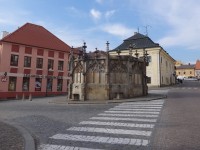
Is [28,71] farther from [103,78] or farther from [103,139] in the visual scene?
[103,139]

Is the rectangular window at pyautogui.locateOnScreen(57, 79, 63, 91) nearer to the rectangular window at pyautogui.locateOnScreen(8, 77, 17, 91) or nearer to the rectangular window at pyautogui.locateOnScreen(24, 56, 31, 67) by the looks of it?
the rectangular window at pyautogui.locateOnScreen(24, 56, 31, 67)

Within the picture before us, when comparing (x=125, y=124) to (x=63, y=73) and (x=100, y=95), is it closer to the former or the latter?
(x=100, y=95)

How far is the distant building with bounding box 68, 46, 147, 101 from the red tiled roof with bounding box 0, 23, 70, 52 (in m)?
16.5

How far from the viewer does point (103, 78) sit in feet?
71.3

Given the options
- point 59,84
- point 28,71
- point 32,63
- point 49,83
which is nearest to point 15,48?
point 32,63

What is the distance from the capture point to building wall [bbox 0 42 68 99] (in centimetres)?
3378

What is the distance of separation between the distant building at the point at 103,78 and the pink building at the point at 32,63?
14894 mm

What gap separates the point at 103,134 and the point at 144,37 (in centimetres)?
4594

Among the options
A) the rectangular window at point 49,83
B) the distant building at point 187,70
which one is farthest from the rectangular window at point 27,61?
the distant building at point 187,70

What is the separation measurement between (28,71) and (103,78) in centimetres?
1859

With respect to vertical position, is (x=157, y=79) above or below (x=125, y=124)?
above

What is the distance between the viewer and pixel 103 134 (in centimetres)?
788

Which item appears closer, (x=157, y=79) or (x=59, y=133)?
(x=59, y=133)

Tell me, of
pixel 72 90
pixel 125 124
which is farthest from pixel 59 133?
pixel 72 90
